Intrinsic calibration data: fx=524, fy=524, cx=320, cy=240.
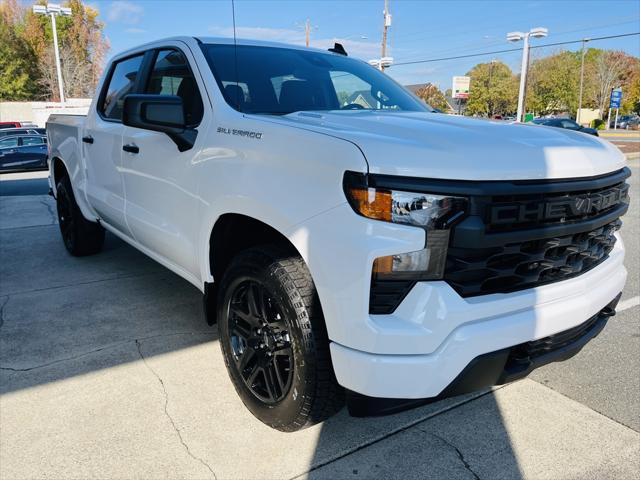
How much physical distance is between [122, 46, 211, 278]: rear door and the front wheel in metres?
0.51

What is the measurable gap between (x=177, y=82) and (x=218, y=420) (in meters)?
2.03

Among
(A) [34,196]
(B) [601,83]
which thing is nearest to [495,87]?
(B) [601,83]

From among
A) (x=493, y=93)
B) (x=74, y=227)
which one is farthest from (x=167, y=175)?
(x=493, y=93)

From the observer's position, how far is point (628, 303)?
419cm

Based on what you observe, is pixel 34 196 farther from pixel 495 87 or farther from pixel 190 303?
pixel 495 87

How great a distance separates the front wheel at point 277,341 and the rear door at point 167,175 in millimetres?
507

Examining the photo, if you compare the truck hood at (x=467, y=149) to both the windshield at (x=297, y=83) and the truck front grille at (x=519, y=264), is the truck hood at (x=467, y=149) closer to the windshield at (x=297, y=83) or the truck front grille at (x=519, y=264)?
the truck front grille at (x=519, y=264)

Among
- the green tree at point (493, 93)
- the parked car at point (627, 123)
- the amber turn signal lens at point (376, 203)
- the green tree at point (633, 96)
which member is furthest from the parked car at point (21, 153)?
the green tree at point (633, 96)

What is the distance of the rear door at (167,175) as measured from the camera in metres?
2.89

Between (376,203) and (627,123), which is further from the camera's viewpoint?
(627,123)

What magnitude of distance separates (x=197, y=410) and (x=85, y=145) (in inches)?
112

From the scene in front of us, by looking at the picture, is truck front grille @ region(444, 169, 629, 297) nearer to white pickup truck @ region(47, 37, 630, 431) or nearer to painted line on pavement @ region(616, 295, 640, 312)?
white pickup truck @ region(47, 37, 630, 431)

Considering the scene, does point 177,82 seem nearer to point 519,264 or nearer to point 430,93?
point 519,264

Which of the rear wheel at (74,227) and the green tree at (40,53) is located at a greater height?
the green tree at (40,53)
